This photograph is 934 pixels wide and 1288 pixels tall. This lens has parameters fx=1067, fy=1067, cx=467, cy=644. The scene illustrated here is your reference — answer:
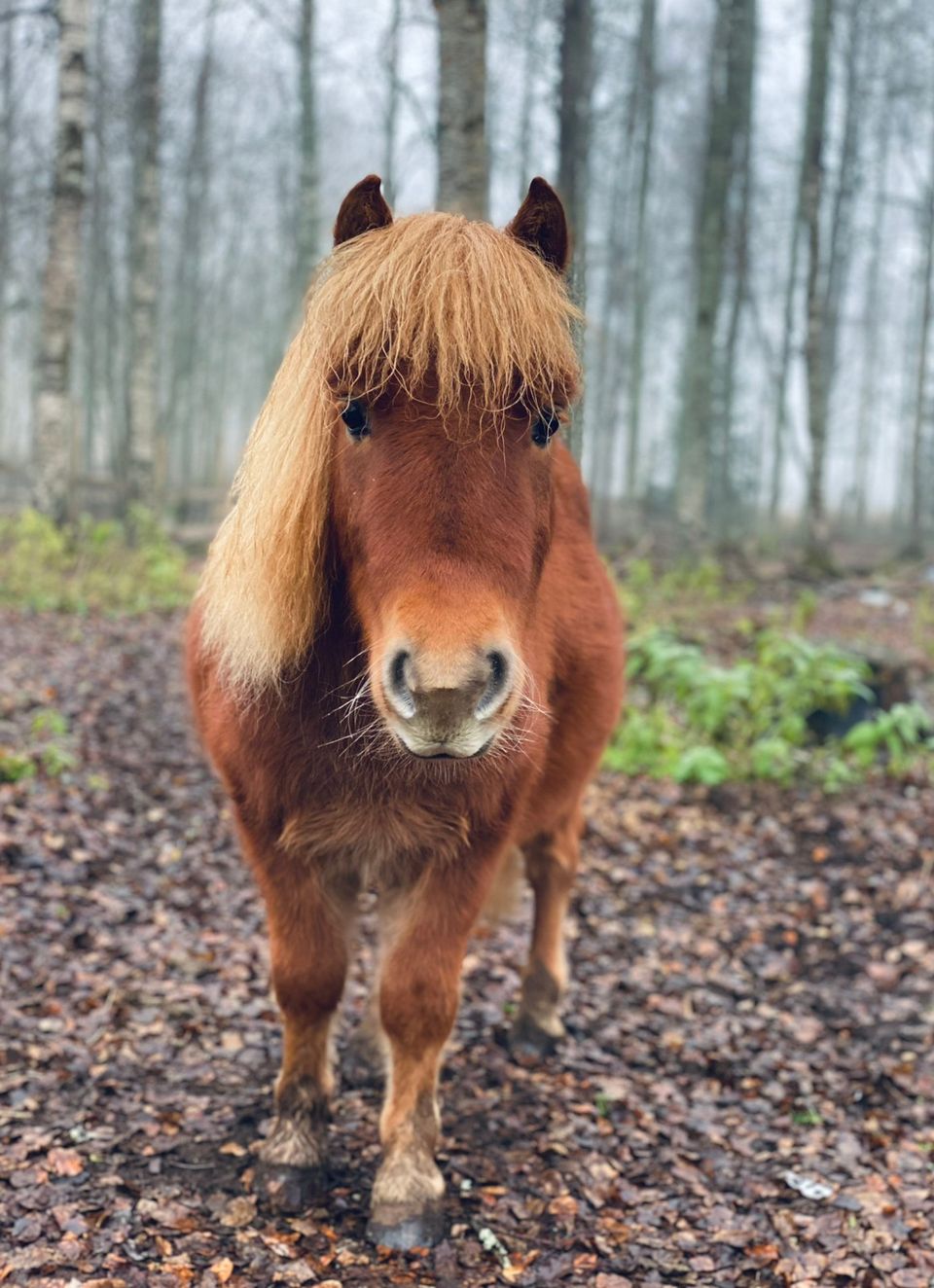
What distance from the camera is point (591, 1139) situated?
3576 mm

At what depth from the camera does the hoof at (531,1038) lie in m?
4.16

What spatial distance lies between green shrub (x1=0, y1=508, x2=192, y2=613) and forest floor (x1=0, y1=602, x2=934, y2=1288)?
133 inches

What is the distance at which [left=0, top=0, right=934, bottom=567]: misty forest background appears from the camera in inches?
442

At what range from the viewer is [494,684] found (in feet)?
6.67

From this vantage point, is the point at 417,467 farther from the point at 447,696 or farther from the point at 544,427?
the point at 447,696

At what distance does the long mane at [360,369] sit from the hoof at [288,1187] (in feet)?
4.84

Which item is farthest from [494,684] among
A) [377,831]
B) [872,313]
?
[872,313]

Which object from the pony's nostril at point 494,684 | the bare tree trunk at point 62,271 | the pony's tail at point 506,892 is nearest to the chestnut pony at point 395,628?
the pony's nostril at point 494,684

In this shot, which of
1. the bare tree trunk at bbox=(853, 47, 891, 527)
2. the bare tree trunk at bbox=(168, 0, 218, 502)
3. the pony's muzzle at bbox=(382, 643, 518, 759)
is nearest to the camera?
the pony's muzzle at bbox=(382, 643, 518, 759)

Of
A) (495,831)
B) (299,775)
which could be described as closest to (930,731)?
(495,831)

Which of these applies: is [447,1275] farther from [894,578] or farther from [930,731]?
[894,578]

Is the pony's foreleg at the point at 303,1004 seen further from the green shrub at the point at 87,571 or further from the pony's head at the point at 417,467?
the green shrub at the point at 87,571

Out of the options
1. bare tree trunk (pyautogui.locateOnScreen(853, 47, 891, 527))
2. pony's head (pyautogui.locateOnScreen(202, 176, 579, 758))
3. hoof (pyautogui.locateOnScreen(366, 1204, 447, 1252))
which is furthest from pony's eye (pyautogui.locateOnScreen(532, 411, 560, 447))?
bare tree trunk (pyautogui.locateOnScreen(853, 47, 891, 527))

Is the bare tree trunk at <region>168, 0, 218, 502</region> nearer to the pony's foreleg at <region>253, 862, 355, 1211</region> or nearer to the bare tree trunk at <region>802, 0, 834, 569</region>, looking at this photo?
the bare tree trunk at <region>802, 0, 834, 569</region>
